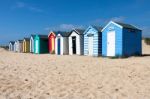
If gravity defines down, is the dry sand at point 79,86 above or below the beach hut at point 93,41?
below

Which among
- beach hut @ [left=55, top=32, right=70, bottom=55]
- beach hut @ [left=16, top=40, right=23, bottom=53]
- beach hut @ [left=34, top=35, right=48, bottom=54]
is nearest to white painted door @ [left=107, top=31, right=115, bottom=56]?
beach hut @ [left=55, top=32, right=70, bottom=55]

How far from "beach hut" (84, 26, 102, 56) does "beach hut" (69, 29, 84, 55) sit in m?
0.95

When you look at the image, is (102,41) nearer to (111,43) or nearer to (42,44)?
(111,43)

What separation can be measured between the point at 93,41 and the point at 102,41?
43.4 inches

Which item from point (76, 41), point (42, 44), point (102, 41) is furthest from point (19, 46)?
point (102, 41)

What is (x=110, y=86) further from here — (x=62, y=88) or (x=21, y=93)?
(x=21, y=93)

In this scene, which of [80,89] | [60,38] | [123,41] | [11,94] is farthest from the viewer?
[60,38]

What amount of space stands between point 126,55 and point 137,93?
14.8 m

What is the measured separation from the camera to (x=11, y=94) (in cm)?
750

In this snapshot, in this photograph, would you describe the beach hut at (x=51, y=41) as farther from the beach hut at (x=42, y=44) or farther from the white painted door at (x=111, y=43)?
the white painted door at (x=111, y=43)

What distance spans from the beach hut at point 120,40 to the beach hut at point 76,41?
4.05 meters

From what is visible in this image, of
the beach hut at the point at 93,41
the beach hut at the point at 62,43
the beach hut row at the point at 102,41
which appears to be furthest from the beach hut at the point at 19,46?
the beach hut at the point at 93,41

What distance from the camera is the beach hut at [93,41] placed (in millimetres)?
24578

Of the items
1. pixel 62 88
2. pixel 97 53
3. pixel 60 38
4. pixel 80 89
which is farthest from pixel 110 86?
pixel 60 38
